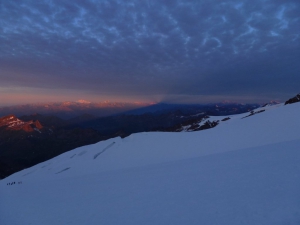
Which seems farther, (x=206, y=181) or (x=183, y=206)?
(x=206, y=181)

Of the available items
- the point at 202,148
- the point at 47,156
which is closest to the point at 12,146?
the point at 47,156

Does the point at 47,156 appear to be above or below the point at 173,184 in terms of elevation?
below

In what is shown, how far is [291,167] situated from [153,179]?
Result: 7395 millimetres

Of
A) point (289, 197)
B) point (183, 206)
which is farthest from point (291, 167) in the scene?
point (183, 206)

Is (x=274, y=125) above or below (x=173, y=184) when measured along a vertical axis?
above

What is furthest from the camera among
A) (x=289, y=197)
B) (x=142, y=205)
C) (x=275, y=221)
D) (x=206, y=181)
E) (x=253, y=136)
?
(x=253, y=136)

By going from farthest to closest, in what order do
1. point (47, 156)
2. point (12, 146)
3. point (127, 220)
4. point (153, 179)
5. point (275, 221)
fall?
point (12, 146)
point (47, 156)
point (153, 179)
point (127, 220)
point (275, 221)

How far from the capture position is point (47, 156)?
157m

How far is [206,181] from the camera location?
30.9 ft

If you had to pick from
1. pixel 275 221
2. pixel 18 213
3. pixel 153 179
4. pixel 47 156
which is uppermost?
pixel 275 221

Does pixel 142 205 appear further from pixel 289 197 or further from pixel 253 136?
pixel 253 136

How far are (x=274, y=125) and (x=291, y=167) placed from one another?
15.8 m

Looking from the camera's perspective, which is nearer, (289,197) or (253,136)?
(289,197)

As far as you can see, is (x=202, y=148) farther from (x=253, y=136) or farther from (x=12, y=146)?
(x=12, y=146)
